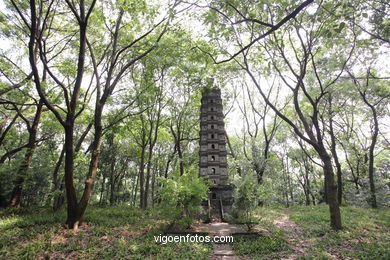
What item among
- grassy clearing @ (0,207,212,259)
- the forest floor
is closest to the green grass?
the forest floor

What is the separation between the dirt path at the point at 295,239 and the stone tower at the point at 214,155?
3340 mm

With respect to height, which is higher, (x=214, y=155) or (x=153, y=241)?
(x=214, y=155)

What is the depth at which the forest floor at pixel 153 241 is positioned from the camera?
641 centimetres

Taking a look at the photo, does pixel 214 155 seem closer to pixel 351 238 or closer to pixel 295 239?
pixel 295 239

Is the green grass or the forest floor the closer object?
the forest floor

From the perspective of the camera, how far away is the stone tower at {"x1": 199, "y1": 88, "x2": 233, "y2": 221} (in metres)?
12.8

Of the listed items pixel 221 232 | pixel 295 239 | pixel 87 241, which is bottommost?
pixel 295 239

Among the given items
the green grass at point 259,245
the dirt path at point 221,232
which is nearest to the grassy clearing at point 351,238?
the green grass at point 259,245

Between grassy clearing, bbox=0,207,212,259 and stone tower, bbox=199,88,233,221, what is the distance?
4482 mm

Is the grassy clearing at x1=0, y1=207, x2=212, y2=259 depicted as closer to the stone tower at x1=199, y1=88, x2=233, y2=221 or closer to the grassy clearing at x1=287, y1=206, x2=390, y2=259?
the grassy clearing at x1=287, y1=206, x2=390, y2=259

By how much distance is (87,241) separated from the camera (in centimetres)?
730

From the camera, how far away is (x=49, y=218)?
9109 millimetres

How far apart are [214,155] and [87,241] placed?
9.40 m

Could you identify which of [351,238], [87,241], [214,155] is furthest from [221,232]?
[214,155]
